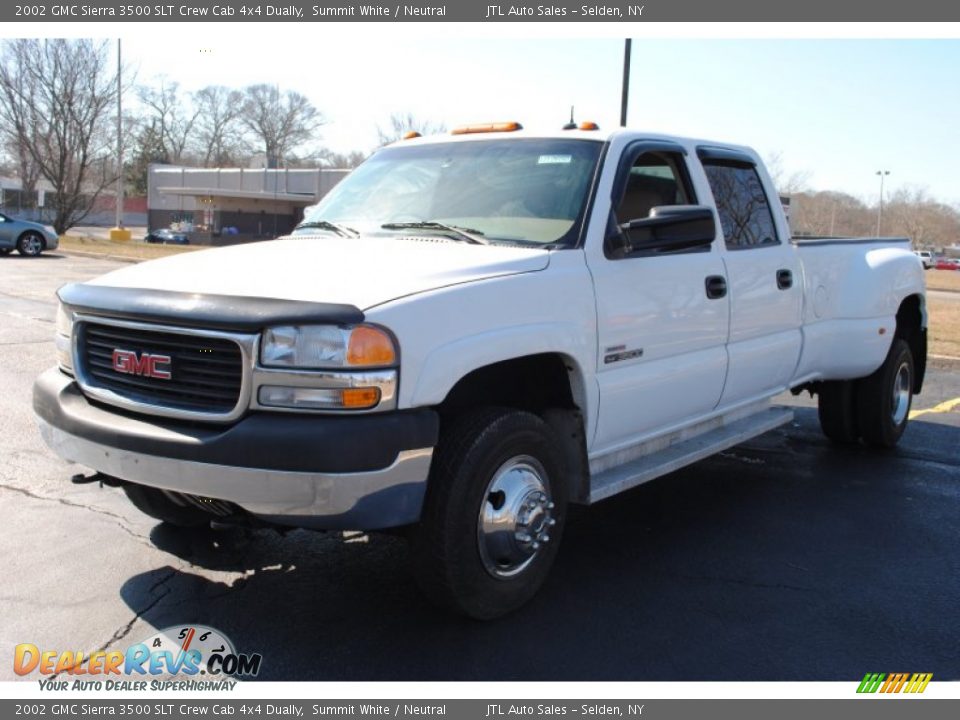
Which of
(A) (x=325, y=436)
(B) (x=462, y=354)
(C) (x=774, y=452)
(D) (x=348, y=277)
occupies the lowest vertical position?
(C) (x=774, y=452)

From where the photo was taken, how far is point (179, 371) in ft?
10.7

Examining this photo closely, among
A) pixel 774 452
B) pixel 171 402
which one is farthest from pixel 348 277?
pixel 774 452

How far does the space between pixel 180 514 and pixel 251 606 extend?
1.76ft

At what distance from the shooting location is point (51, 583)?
3.92 m

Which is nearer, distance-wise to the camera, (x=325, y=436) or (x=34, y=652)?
(x=325, y=436)

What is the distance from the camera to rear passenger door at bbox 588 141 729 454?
4.10 meters

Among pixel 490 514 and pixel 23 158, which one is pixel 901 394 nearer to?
pixel 490 514

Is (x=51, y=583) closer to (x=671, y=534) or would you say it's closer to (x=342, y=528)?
(x=342, y=528)

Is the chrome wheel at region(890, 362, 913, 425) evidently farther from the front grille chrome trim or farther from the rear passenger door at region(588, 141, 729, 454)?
the front grille chrome trim

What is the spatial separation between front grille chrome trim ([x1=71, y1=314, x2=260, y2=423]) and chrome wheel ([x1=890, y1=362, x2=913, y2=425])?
5.41 meters

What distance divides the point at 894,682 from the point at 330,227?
325cm

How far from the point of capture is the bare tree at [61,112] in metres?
43.6

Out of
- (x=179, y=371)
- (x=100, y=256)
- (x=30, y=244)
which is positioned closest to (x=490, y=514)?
(x=179, y=371)

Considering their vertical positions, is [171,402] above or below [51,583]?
above
